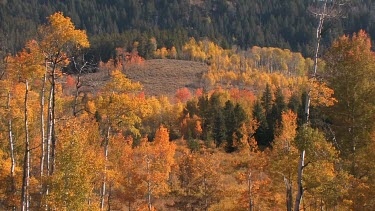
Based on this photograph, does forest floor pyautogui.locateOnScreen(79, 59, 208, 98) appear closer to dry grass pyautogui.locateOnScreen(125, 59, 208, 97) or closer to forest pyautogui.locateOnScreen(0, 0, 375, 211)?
dry grass pyautogui.locateOnScreen(125, 59, 208, 97)

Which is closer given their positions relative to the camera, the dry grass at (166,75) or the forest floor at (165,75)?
the forest floor at (165,75)

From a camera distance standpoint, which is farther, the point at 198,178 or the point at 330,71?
the point at 198,178

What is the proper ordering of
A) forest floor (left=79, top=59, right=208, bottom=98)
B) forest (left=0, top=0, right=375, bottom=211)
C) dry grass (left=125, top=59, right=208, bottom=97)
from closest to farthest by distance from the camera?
forest (left=0, top=0, right=375, bottom=211), forest floor (left=79, top=59, right=208, bottom=98), dry grass (left=125, top=59, right=208, bottom=97)

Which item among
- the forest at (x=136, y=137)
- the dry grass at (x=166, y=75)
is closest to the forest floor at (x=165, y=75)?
the dry grass at (x=166, y=75)

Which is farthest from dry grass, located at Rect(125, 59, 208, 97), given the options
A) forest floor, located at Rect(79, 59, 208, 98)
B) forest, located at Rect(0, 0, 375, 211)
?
forest, located at Rect(0, 0, 375, 211)

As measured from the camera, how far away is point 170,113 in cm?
8794

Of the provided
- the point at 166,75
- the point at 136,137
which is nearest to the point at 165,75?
the point at 166,75

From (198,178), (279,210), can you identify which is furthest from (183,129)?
(279,210)

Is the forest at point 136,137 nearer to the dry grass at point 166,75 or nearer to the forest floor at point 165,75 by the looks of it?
the forest floor at point 165,75

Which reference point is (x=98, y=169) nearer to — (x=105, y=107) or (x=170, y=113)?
(x=105, y=107)

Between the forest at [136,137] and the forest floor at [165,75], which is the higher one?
the forest floor at [165,75]

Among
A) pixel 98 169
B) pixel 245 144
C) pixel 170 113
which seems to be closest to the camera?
pixel 98 169

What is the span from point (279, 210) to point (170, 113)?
2321 inches

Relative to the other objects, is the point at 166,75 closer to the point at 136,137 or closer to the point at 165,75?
the point at 165,75
